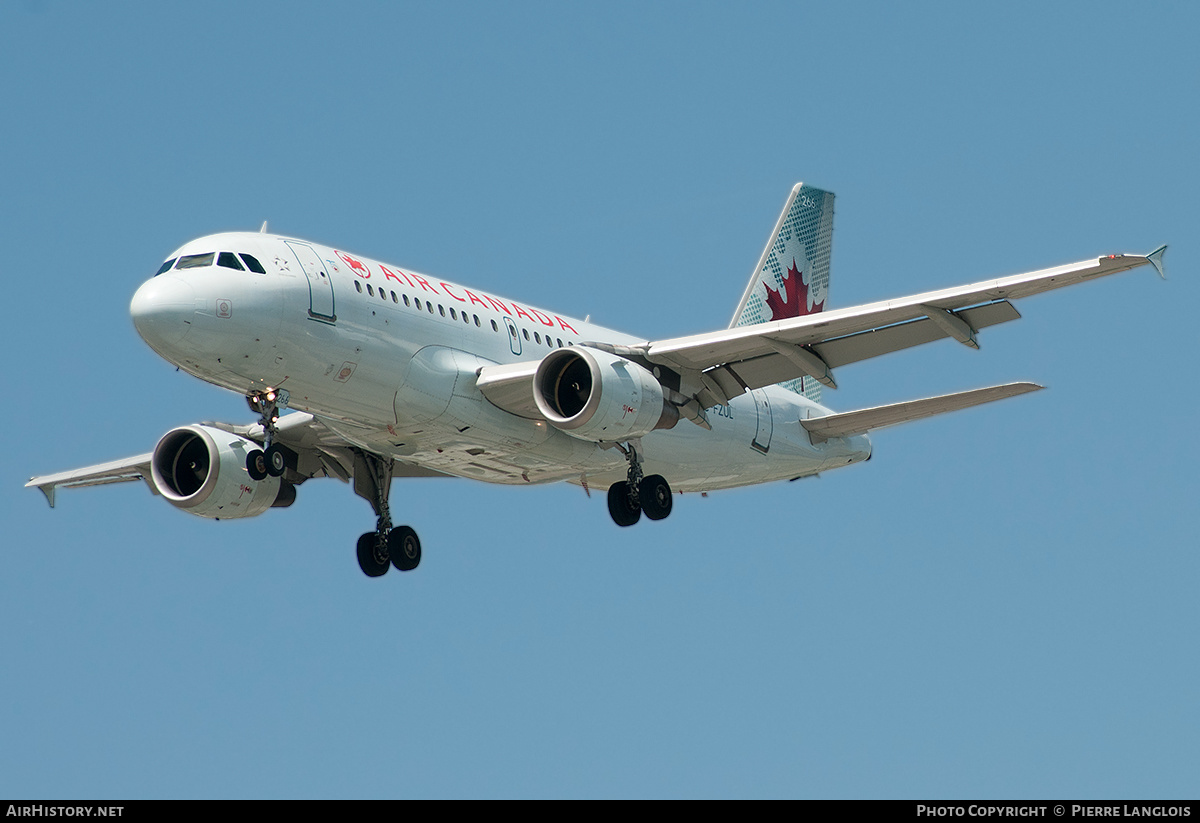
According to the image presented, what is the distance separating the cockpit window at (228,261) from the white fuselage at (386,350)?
0.34 ft

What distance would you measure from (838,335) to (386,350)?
8.74 meters

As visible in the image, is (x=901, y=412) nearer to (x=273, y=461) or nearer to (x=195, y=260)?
(x=273, y=461)

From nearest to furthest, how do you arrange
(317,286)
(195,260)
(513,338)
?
(195,260)
(317,286)
(513,338)

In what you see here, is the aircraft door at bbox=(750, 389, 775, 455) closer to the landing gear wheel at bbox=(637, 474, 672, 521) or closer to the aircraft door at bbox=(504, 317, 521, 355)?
the landing gear wheel at bbox=(637, 474, 672, 521)

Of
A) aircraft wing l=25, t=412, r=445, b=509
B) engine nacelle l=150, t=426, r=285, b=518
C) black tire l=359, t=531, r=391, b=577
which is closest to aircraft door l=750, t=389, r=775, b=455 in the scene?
aircraft wing l=25, t=412, r=445, b=509

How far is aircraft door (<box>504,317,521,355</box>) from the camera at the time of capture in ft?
107

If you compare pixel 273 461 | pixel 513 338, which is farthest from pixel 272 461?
pixel 513 338

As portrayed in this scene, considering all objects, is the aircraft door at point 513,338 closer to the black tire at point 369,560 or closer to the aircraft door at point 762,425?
the black tire at point 369,560

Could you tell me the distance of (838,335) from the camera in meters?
31.8

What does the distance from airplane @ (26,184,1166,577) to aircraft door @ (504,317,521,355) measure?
0.04 m

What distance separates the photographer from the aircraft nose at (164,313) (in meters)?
27.5

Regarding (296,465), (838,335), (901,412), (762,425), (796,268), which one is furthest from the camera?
(796,268)
